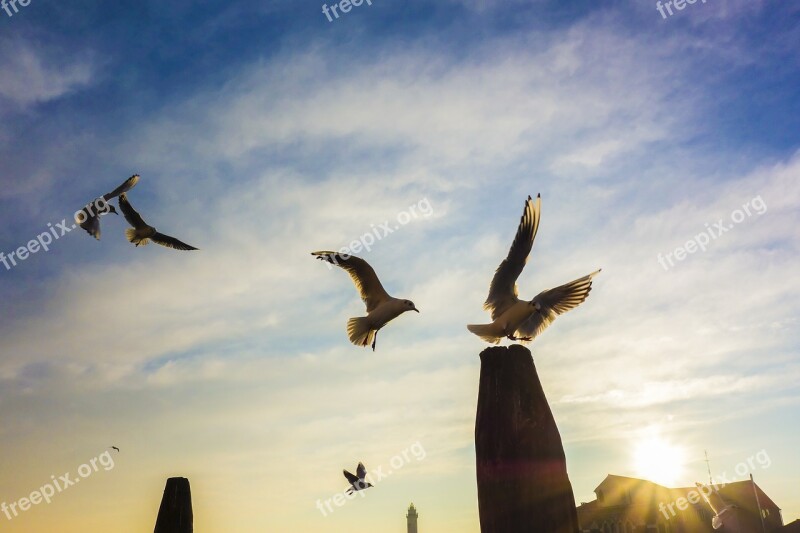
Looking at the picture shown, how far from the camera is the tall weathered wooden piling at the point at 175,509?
512 centimetres

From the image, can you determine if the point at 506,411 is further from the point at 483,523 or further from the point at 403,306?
the point at 403,306

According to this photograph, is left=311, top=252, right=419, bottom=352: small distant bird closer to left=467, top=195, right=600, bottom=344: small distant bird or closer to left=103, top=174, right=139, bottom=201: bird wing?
left=467, top=195, right=600, bottom=344: small distant bird

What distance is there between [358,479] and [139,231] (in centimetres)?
857

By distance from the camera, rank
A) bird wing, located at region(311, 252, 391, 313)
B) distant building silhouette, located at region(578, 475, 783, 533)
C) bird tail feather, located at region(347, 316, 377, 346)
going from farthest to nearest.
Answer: distant building silhouette, located at region(578, 475, 783, 533) → bird tail feather, located at region(347, 316, 377, 346) → bird wing, located at region(311, 252, 391, 313)

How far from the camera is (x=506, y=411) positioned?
10.5 ft

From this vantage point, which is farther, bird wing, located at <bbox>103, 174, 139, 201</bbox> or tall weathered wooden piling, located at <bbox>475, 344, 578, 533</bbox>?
bird wing, located at <bbox>103, 174, 139, 201</bbox>

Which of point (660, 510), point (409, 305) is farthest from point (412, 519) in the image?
point (409, 305)

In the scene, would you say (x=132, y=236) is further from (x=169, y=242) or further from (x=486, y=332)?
(x=486, y=332)

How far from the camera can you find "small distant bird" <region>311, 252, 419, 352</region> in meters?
10.4

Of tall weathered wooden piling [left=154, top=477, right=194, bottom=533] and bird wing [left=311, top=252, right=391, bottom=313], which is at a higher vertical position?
bird wing [left=311, top=252, right=391, bottom=313]

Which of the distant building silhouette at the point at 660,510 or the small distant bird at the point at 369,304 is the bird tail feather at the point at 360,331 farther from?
the distant building silhouette at the point at 660,510

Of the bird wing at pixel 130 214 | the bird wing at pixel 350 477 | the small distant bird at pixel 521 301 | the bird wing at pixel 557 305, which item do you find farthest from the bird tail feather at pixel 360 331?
the bird wing at pixel 130 214

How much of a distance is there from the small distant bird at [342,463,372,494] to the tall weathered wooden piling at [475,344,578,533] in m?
11.9

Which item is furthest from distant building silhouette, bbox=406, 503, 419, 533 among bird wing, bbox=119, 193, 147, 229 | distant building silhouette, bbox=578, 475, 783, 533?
bird wing, bbox=119, 193, 147, 229
